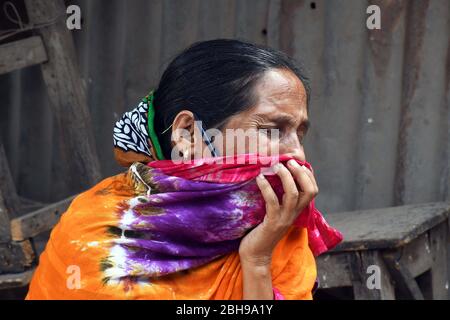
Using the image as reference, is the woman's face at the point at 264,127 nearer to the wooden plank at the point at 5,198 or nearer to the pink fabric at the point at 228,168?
the pink fabric at the point at 228,168

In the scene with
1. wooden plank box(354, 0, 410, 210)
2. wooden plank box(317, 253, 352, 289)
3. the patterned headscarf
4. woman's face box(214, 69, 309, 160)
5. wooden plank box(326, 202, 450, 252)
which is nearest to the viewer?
woman's face box(214, 69, 309, 160)

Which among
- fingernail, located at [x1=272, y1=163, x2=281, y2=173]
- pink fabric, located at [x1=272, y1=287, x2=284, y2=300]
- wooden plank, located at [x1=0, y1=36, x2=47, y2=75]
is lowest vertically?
pink fabric, located at [x1=272, y1=287, x2=284, y2=300]

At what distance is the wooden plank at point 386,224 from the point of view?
12.6 ft

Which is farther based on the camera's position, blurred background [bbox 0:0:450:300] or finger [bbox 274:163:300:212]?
blurred background [bbox 0:0:450:300]

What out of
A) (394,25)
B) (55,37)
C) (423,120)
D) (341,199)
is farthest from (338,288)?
(55,37)

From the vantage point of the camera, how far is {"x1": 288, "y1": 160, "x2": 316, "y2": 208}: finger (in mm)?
→ 2293

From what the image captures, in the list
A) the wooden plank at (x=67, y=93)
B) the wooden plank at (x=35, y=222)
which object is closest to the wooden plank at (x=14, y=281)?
the wooden plank at (x=35, y=222)

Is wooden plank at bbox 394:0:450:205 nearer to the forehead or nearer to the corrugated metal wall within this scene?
the corrugated metal wall

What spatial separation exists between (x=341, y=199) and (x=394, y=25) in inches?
37.6

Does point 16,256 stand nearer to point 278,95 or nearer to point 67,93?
point 67,93

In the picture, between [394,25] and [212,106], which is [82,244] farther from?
[394,25]

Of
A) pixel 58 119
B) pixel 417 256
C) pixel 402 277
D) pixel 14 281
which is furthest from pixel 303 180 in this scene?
pixel 58 119

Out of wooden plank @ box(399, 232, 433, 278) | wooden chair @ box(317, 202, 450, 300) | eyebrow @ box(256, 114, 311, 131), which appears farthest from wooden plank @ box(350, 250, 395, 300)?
eyebrow @ box(256, 114, 311, 131)

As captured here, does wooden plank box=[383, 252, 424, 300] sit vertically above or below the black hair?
below
